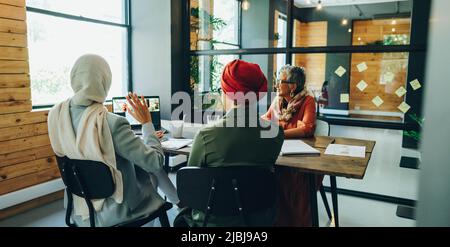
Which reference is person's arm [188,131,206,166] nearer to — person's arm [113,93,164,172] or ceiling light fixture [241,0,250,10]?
person's arm [113,93,164,172]

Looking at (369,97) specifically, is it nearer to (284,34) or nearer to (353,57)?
(353,57)

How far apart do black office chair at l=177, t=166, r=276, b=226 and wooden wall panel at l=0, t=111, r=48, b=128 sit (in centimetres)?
210

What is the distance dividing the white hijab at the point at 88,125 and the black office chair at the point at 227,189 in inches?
14.7

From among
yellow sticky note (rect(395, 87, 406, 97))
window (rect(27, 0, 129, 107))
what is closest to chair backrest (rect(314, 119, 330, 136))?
yellow sticky note (rect(395, 87, 406, 97))

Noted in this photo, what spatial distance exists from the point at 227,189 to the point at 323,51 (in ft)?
7.97

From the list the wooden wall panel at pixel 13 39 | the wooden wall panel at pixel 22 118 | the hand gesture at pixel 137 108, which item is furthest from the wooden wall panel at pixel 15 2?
the hand gesture at pixel 137 108

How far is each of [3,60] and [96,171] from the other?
188 centimetres

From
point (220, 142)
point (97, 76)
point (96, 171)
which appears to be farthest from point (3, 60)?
point (220, 142)

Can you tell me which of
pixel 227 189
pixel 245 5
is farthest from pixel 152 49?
pixel 227 189

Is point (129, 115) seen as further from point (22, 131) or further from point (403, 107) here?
point (403, 107)

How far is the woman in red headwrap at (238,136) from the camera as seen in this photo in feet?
5.00

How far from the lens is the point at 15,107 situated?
2.93 metres

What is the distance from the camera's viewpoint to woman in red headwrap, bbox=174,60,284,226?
5.00ft
